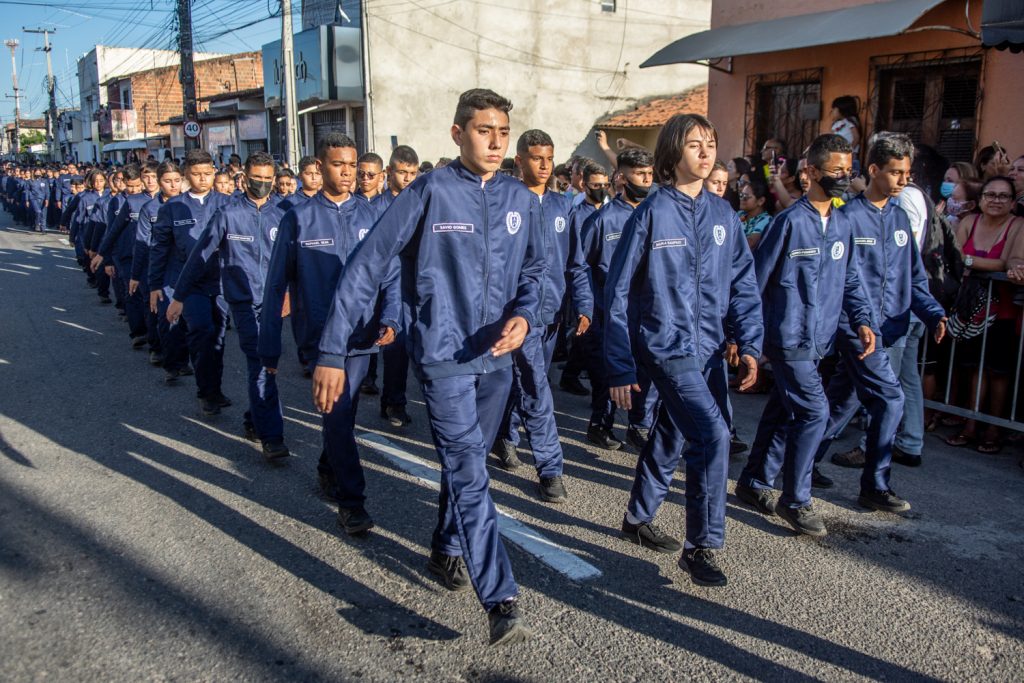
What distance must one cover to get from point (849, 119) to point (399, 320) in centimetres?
958

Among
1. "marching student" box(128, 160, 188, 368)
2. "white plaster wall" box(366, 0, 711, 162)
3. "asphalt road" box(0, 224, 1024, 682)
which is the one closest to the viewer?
"asphalt road" box(0, 224, 1024, 682)

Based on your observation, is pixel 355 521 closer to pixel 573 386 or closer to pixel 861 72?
pixel 573 386

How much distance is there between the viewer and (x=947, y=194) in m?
7.73

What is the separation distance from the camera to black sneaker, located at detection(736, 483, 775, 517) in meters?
4.80

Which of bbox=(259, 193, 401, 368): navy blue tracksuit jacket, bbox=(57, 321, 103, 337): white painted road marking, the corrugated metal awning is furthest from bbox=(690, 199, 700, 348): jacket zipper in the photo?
bbox=(57, 321, 103, 337): white painted road marking

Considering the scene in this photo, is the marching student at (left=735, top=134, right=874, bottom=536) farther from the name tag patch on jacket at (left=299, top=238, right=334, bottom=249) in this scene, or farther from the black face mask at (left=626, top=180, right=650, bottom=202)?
the name tag patch on jacket at (left=299, top=238, right=334, bottom=249)

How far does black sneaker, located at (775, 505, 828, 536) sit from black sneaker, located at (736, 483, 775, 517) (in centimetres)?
23

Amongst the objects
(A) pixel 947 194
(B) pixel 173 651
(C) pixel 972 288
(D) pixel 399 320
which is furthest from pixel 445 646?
(A) pixel 947 194

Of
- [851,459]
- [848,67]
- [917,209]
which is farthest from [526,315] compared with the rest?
[848,67]

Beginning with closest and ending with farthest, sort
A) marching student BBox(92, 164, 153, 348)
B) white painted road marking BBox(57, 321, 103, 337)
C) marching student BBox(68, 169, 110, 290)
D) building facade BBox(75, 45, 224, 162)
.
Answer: marching student BBox(92, 164, 153, 348)
white painted road marking BBox(57, 321, 103, 337)
marching student BBox(68, 169, 110, 290)
building facade BBox(75, 45, 224, 162)

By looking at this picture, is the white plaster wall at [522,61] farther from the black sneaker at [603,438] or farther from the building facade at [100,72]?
the building facade at [100,72]

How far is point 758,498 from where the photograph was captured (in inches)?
191

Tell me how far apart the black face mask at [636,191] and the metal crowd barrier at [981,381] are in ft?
7.81

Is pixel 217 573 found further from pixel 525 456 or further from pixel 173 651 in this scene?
pixel 525 456
